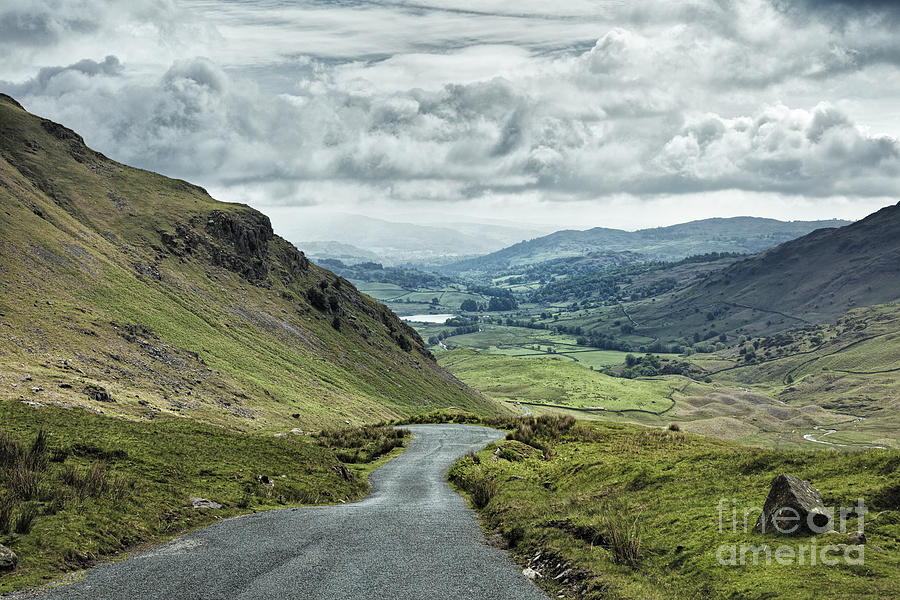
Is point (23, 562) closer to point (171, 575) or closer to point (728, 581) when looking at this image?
point (171, 575)

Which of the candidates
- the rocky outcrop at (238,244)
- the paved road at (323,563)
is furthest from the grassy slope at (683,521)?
the rocky outcrop at (238,244)

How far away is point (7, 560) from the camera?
17422 millimetres

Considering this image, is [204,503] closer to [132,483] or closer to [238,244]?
[132,483]

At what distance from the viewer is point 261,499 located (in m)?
31.3

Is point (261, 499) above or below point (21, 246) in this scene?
below

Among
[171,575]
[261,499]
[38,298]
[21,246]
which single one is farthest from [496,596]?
[21,246]

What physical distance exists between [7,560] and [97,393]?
48452 millimetres

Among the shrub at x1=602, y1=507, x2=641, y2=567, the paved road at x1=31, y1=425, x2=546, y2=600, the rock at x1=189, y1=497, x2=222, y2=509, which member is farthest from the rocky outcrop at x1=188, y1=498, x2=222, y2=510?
the shrub at x1=602, y1=507, x2=641, y2=567

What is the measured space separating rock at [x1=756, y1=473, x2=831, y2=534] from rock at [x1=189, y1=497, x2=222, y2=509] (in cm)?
2296

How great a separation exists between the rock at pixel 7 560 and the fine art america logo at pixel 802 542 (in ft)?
69.2

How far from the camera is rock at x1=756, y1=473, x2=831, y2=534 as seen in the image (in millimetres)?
17828

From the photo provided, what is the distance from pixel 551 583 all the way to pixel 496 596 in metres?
2.17

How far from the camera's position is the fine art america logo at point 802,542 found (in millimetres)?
16156

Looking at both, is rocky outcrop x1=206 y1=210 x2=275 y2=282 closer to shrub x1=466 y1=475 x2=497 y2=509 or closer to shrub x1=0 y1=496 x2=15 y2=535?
shrub x1=466 y1=475 x2=497 y2=509
